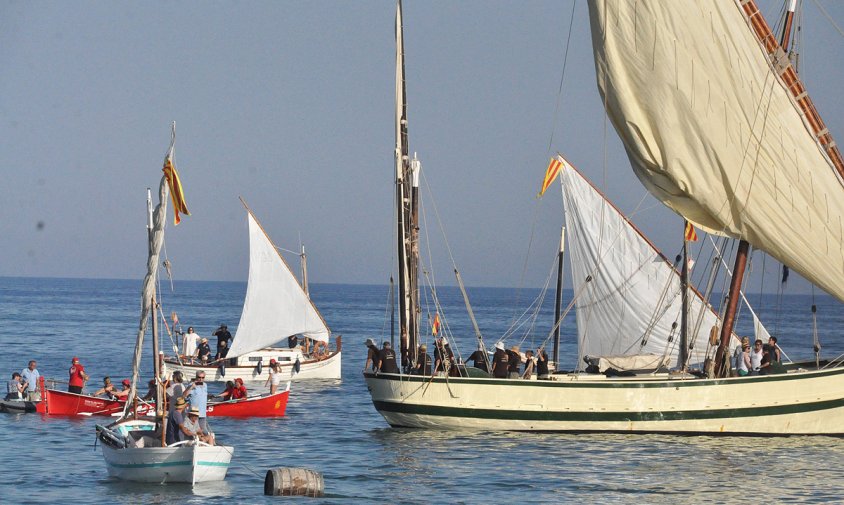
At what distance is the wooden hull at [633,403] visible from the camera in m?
33.4

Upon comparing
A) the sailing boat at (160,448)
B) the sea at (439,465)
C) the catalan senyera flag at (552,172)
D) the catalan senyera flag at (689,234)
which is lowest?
the sea at (439,465)

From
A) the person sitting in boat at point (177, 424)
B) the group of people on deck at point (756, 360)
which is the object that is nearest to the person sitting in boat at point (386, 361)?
the person sitting in boat at point (177, 424)

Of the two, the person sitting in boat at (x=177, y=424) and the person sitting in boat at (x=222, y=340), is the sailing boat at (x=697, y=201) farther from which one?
the person sitting in boat at (x=222, y=340)

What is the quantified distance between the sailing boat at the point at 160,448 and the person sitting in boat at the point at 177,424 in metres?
0.14

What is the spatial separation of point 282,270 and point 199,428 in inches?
1192

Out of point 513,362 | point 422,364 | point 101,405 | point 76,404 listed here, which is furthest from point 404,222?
point 76,404

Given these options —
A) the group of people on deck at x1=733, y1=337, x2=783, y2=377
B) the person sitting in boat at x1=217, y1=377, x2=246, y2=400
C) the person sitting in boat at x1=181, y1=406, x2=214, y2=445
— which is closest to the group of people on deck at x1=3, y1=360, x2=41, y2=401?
the person sitting in boat at x1=217, y1=377, x2=246, y2=400

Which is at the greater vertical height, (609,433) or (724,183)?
(724,183)

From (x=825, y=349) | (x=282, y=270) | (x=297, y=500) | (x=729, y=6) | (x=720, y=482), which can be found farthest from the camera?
(x=825, y=349)

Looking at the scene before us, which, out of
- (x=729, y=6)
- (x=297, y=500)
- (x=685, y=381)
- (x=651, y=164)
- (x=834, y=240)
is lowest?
(x=297, y=500)

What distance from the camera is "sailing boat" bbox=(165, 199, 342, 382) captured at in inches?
2146

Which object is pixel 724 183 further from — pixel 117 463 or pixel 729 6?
pixel 117 463

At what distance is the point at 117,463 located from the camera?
2798 centimetres

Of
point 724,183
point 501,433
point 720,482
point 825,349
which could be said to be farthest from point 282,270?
point 825,349
